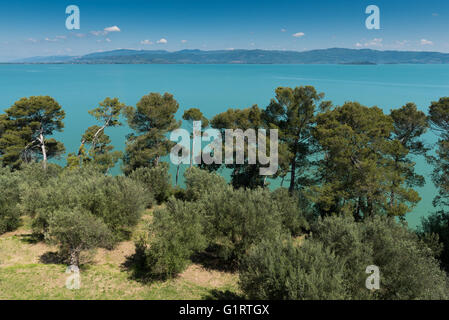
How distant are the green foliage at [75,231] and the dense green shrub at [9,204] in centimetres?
753

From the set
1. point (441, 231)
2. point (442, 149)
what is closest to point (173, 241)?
point (441, 231)

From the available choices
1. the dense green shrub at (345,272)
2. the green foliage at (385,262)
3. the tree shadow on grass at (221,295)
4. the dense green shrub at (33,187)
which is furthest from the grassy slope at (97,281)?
the green foliage at (385,262)

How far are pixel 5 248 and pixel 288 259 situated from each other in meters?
19.2

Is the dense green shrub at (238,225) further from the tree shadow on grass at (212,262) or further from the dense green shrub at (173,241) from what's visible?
the dense green shrub at (173,241)

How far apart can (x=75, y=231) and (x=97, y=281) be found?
10.1 ft

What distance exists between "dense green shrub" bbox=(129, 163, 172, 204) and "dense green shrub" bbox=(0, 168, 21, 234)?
9.72m

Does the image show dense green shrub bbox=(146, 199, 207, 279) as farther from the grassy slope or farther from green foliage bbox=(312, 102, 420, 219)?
green foliage bbox=(312, 102, 420, 219)

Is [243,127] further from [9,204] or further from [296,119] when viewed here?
[9,204]

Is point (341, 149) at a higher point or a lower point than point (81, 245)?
higher

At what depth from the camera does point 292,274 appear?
10359 millimetres

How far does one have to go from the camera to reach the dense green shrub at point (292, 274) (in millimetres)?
9891

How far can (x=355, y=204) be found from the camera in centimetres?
2167
